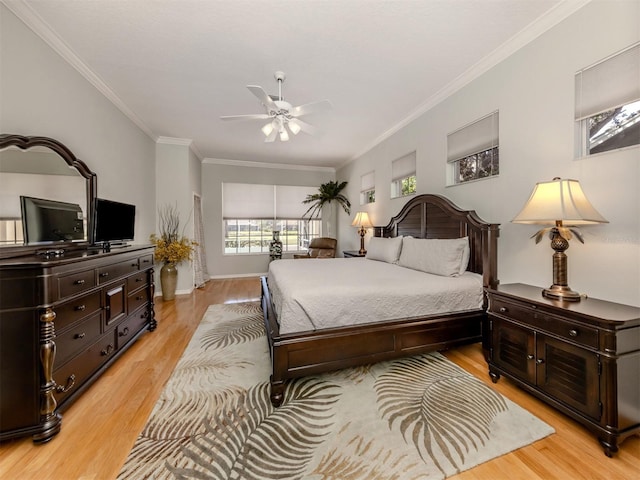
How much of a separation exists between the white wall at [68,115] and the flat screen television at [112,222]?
324 mm

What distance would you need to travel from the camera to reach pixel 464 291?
2.40m

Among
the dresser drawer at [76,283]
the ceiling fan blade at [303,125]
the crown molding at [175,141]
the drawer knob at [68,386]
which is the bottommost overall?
the drawer knob at [68,386]

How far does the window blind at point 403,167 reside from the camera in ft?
13.2

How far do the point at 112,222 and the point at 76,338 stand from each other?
1.57 metres

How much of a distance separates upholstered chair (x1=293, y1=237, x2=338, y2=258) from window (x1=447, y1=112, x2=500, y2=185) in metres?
3.04

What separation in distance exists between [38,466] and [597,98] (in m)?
4.14

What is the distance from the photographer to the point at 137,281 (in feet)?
9.32

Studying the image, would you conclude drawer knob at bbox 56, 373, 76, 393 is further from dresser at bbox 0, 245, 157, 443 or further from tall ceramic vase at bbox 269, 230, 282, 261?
tall ceramic vase at bbox 269, 230, 282, 261

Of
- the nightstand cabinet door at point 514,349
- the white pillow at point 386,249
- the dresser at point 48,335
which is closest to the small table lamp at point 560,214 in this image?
the nightstand cabinet door at point 514,349

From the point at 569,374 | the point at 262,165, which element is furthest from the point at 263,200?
the point at 569,374

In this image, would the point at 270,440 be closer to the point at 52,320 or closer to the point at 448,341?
the point at 52,320

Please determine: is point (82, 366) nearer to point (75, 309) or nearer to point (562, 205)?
point (75, 309)

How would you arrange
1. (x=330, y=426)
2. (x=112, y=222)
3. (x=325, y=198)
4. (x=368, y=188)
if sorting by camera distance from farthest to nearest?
1. (x=325, y=198)
2. (x=368, y=188)
3. (x=112, y=222)
4. (x=330, y=426)

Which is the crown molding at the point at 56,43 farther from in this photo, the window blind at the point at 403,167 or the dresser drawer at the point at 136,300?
the window blind at the point at 403,167
